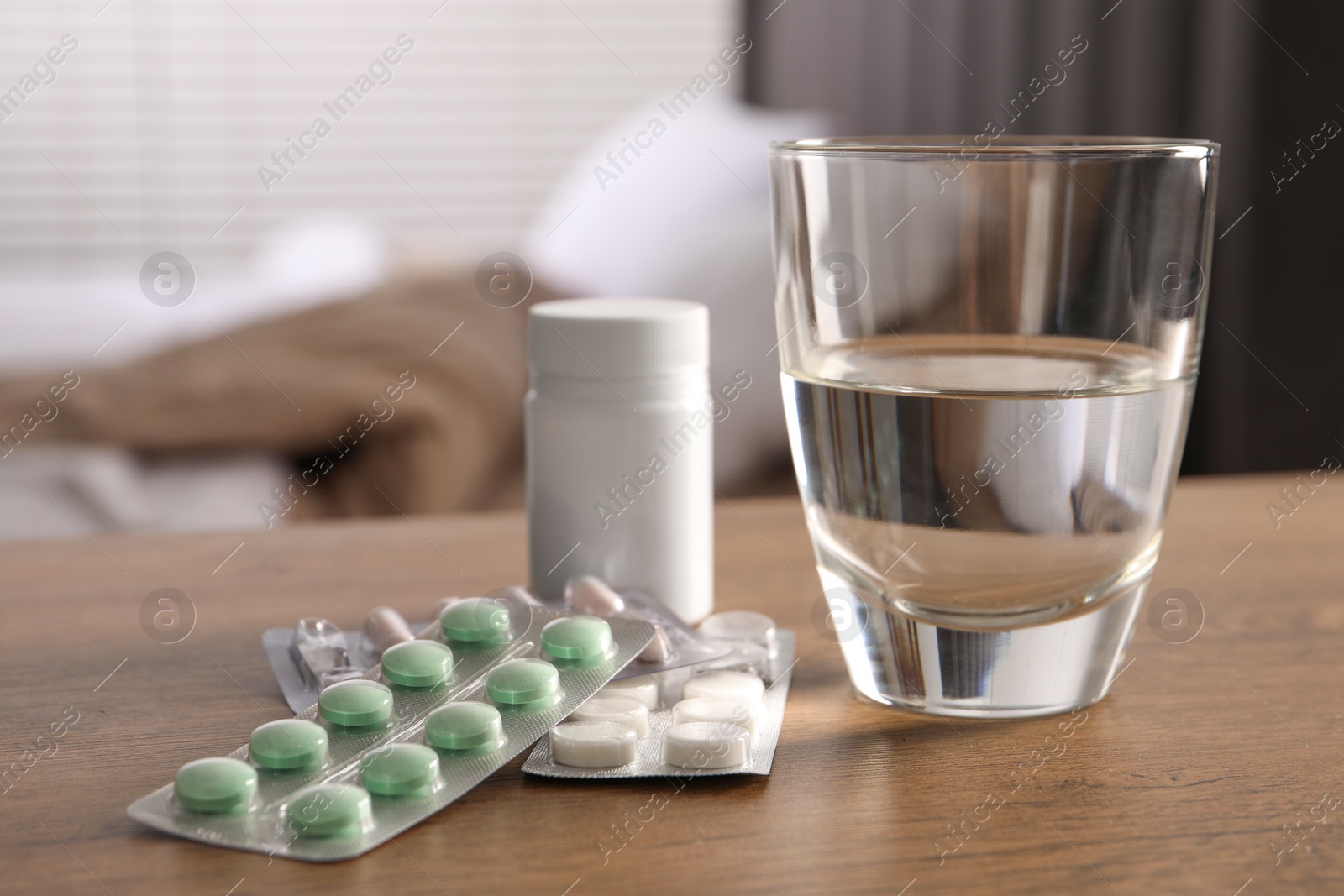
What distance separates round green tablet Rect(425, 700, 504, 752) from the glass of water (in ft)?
0.47

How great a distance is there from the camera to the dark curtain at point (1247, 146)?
4.60 ft

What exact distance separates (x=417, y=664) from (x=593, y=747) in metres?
0.07

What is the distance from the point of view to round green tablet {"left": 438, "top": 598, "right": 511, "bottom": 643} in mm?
440

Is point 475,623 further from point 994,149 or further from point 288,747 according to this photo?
point 994,149

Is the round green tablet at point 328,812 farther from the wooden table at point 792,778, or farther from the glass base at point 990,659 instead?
the glass base at point 990,659

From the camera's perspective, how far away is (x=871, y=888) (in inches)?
12.9

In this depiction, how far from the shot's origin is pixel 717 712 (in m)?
0.41

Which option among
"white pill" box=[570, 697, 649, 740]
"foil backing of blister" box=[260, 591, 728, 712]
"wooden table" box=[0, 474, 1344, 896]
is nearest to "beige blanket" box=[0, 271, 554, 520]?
"wooden table" box=[0, 474, 1344, 896]

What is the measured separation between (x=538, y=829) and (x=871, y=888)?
0.32 feet

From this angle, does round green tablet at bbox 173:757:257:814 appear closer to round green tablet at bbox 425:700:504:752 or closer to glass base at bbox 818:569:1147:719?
round green tablet at bbox 425:700:504:752

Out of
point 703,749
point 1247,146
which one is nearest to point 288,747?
point 703,749

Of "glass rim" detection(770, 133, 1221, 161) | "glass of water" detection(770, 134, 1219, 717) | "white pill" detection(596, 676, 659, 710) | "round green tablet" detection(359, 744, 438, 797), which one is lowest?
"white pill" detection(596, 676, 659, 710)

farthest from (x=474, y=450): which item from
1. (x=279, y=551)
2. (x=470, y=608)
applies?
(x=470, y=608)

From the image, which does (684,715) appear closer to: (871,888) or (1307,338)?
(871,888)
